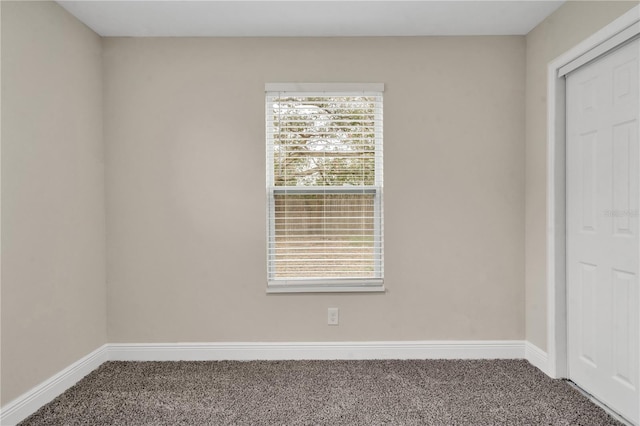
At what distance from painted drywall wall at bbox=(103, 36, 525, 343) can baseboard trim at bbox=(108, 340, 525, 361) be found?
7 cm

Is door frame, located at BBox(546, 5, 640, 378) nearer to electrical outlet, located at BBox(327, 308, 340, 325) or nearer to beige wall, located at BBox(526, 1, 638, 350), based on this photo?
beige wall, located at BBox(526, 1, 638, 350)

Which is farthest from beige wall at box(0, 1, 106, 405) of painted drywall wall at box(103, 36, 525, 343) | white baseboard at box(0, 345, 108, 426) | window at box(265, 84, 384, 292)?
window at box(265, 84, 384, 292)

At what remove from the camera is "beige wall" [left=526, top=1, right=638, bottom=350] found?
262cm

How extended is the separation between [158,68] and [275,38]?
0.93 m

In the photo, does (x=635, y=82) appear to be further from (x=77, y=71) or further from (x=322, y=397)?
(x=77, y=71)

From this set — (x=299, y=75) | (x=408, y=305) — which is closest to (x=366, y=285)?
(x=408, y=305)

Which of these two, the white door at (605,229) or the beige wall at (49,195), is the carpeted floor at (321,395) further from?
the beige wall at (49,195)

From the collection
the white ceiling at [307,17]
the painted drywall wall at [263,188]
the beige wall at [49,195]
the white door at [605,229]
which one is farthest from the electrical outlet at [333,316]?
the white ceiling at [307,17]

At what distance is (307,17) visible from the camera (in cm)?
273

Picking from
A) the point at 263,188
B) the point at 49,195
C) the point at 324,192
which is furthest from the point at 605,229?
the point at 49,195

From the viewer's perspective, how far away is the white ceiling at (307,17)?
256 cm

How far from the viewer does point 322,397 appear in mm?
2438

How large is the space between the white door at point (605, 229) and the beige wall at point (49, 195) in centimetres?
336

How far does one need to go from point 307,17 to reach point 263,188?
127cm
